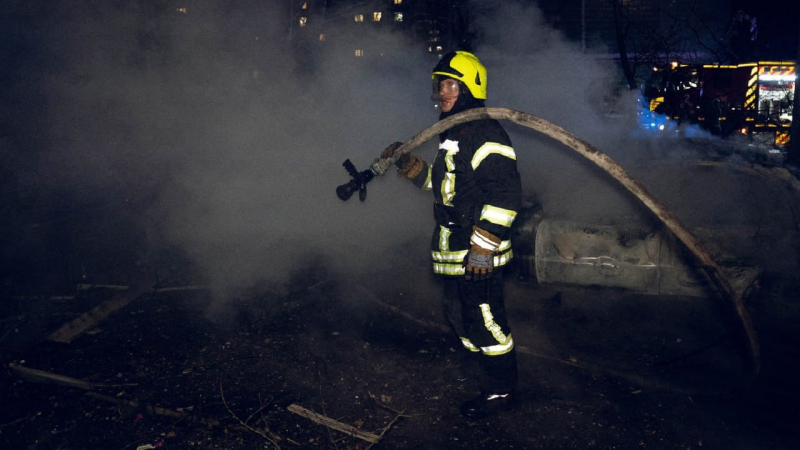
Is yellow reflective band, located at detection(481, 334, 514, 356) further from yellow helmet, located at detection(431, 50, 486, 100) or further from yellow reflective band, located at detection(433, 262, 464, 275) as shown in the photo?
yellow helmet, located at detection(431, 50, 486, 100)

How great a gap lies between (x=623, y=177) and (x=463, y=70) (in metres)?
1.10

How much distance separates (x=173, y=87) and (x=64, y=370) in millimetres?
3848

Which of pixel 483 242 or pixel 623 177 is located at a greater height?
pixel 623 177

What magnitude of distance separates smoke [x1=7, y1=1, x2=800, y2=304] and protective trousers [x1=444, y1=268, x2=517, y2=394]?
7.05ft

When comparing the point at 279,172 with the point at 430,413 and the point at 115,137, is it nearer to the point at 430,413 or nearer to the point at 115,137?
the point at 115,137

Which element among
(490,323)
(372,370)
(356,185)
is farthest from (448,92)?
(372,370)

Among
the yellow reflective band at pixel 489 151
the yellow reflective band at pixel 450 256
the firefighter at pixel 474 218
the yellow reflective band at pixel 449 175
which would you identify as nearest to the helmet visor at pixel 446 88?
the firefighter at pixel 474 218

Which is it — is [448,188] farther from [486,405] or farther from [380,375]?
[380,375]

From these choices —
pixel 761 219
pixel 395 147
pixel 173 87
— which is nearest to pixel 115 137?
pixel 173 87

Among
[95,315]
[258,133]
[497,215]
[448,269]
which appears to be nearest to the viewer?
[497,215]

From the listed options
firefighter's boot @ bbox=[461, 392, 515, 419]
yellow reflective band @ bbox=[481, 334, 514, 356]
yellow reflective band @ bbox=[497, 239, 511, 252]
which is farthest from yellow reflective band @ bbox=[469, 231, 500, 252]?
firefighter's boot @ bbox=[461, 392, 515, 419]

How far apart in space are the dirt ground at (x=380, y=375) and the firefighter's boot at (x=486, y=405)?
0.05 metres

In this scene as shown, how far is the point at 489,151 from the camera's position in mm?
2750

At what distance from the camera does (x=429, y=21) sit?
1139 centimetres
